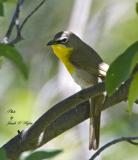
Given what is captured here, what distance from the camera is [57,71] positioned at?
2.83 meters

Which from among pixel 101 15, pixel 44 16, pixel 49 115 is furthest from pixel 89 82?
pixel 49 115

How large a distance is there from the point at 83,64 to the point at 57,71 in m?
0.20

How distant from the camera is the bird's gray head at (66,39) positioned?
276 centimetres

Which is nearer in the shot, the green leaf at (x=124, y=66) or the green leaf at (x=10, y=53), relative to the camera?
the green leaf at (x=124, y=66)

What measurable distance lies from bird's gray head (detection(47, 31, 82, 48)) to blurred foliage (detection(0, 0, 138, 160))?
0.06 metres

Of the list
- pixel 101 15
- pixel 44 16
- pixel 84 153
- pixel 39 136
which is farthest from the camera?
pixel 44 16

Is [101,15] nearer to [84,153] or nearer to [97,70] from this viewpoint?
[97,70]

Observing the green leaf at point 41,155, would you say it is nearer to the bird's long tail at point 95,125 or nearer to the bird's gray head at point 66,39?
the bird's long tail at point 95,125

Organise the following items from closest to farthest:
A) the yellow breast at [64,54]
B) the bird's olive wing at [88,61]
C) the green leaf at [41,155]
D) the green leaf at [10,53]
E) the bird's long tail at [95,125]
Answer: the green leaf at [41,155], the green leaf at [10,53], the bird's long tail at [95,125], the bird's olive wing at [88,61], the yellow breast at [64,54]

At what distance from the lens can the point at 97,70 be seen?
242 centimetres

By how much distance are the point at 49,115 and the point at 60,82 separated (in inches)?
40.4

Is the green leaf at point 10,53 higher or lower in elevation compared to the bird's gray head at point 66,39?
higher

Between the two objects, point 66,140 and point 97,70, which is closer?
point 97,70

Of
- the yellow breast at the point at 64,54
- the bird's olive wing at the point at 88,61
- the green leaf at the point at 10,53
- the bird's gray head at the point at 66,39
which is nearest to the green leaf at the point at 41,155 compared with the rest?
the green leaf at the point at 10,53
